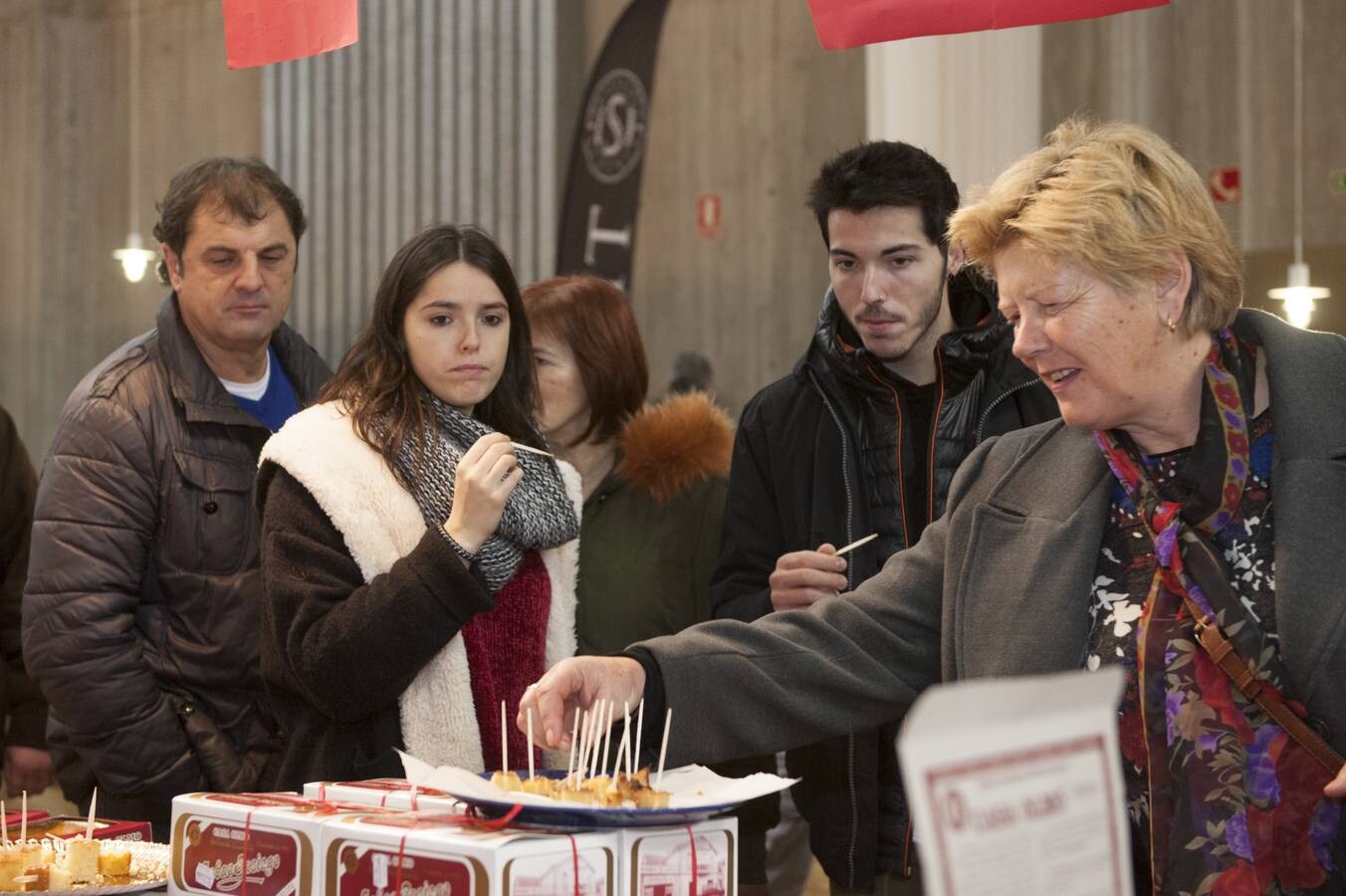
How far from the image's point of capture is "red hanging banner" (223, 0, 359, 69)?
2.20m

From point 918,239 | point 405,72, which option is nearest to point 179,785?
point 918,239

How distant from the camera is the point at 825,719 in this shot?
1940 millimetres

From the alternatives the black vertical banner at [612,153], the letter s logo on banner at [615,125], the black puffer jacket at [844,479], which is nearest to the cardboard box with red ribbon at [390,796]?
the black puffer jacket at [844,479]

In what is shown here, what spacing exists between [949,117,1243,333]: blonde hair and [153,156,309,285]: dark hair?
60.9 inches

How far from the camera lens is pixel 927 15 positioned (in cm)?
196

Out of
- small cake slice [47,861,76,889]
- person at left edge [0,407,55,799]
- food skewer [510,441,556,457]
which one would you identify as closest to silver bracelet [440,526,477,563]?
food skewer [510,441,556,457]

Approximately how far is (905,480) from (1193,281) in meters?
0.84

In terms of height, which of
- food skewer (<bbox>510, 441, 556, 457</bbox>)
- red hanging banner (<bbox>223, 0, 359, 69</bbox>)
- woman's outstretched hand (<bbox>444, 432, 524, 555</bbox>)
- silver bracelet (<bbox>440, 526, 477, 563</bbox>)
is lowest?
silver bracelet (<bbox>440, 526, 477, 563</bbox>)

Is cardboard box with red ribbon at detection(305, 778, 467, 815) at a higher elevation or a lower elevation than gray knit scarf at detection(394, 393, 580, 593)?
lower

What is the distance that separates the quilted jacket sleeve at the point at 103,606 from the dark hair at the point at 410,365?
1.49 ft

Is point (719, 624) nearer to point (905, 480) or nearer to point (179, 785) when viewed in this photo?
point (905, 480)

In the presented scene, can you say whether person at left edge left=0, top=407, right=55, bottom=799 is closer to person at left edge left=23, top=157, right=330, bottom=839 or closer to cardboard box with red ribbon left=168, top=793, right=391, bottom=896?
person at left edge left=23, top=157, right=330, bottom=839

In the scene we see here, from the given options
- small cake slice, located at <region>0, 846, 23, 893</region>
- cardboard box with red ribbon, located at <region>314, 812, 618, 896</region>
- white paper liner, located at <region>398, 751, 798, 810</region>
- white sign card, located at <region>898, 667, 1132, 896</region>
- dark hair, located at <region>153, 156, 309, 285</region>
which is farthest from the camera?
dark hair, located at <region>153, 156, 309, 285</region>

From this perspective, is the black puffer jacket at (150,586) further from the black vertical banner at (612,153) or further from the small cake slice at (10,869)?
the black vertical banner at (612,153)
